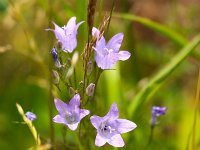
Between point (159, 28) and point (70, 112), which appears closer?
point (70, 112)

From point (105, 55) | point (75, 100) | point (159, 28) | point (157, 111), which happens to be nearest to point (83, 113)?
point (75, 100)

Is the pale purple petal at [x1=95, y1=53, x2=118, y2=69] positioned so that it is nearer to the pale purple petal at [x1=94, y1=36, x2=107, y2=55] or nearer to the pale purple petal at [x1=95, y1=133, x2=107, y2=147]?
the pale purple petal at [x1=94, y1=36, x2=107, y2=55]

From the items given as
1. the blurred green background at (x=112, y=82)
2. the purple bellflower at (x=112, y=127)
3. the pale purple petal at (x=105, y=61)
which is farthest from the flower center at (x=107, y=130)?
the blurred green background at (x=112, y=82)

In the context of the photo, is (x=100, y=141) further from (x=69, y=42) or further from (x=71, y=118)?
(x=69, y=42)

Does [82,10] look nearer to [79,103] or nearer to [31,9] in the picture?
[79,103]

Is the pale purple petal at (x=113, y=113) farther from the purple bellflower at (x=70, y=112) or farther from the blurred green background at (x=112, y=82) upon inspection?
the blurred green background at (x=112, y=82)

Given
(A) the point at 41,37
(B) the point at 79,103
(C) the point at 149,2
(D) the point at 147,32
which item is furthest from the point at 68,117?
(C) the point at 149,2
